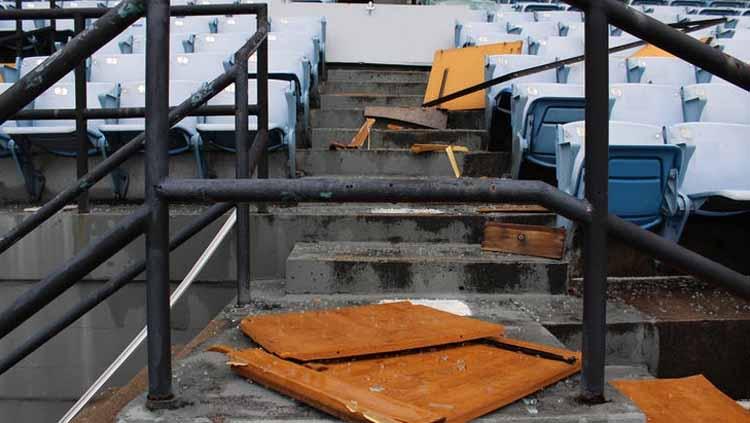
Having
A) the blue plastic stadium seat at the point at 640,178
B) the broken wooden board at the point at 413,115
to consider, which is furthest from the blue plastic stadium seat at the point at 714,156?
the broken wooden board at the point at 413,115

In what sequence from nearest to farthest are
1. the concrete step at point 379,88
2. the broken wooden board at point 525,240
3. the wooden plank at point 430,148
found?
the broken wooden board at point 525,240
the wooden plank at point 430,148
the concrete step at point 379,88

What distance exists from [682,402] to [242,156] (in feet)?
4.99

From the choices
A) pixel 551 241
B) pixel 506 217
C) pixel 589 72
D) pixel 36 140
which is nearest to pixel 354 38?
pixel 36 140

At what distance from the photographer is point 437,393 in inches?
60.4

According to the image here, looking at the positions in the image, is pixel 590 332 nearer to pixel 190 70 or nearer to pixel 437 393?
pixel 437 393

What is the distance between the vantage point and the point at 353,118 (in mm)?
5188

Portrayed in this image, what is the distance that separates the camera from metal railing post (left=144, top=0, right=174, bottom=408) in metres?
1.38

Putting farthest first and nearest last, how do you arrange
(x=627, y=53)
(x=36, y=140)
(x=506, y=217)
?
(x=627, y=53) < (x=36, y=140) < (x=506, y=217)

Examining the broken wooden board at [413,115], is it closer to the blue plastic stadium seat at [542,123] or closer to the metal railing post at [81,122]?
the blue plastic stadium seat at [542,123]

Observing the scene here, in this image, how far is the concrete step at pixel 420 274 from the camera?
109 inches

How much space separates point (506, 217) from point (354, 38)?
421cm

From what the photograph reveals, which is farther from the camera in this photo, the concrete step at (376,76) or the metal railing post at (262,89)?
the concrete step at (376,76)

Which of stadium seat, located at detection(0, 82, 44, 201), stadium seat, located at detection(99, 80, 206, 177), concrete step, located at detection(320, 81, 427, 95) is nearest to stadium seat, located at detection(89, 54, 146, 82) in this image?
stadium seat, located at detection(99, 80, 206, 177)

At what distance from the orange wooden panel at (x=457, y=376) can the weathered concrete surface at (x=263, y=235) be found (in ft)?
4.51
